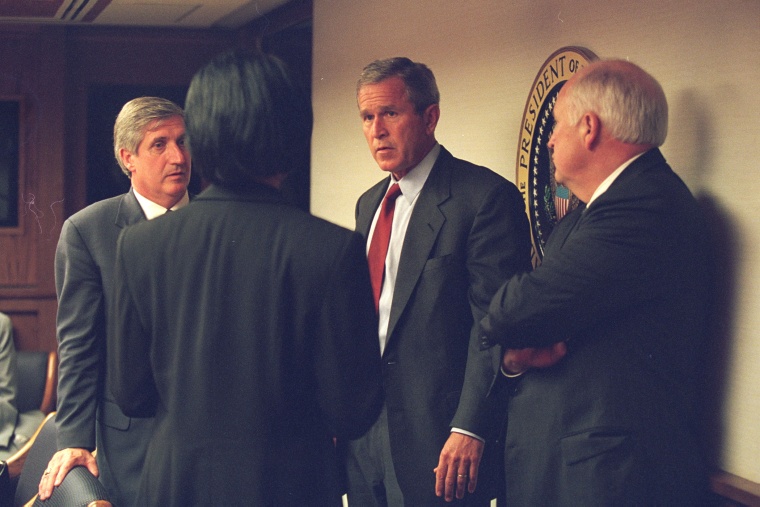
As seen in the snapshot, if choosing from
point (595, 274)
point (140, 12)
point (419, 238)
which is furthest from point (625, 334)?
point (140, 12)

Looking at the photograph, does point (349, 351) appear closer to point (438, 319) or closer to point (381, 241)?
point (438, 319)

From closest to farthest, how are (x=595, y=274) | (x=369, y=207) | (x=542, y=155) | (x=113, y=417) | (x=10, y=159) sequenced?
(x=595, y=274) < (x=113, y=417) < (x=369, y=207) < (x=542, y=155) < (x=10, y=159)

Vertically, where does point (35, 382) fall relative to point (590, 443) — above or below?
below

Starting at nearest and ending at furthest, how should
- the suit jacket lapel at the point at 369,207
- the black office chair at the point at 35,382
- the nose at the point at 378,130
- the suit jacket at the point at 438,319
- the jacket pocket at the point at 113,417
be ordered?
the jacket pocket at the point at 113,417, the suit jacket at the point at 438,319, the nose at the point at 378,130, the suit jacket lapel at the point at 369,207, the black office chair at the point at 35,382

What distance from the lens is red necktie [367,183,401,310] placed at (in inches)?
102

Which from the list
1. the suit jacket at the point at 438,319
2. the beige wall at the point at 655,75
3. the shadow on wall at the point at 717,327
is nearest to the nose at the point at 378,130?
the suit jacket at the point at 438,319

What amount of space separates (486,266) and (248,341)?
103cm

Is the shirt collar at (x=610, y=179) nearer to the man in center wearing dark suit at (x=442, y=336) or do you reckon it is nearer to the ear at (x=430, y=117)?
the man in center wearing dark suit at (x=442, y=336)

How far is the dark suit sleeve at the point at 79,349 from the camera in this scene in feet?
7.18

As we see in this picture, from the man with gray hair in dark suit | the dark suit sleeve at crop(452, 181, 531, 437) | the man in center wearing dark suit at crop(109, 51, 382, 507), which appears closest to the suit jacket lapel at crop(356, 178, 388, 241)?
the dark suit sleeve at crop(452, 181, 531, 437)

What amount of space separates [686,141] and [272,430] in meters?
1.35

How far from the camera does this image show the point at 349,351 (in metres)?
1.46

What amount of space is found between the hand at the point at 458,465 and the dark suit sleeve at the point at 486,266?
0.11 feet

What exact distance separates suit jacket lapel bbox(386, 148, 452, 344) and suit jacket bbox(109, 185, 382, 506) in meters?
0.93
